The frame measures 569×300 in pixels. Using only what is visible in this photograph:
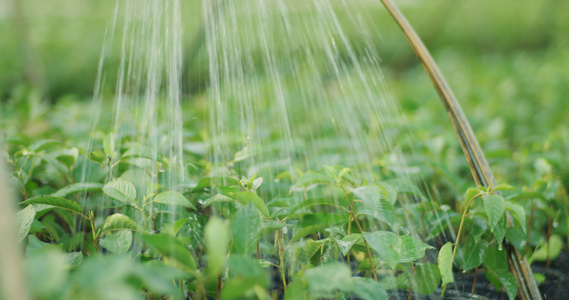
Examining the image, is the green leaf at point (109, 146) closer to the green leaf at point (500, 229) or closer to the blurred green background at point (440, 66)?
the blurred green background at point (440, 66)

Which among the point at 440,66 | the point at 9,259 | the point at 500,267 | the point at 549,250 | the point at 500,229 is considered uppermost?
the point at 9,259

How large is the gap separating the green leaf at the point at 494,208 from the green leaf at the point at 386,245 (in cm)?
22

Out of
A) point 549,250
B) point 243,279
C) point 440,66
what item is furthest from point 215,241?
point 440,66

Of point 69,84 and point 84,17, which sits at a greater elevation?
point 84,17

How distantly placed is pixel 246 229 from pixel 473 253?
527 mm

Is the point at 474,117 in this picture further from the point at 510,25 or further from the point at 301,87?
the point at 510,25

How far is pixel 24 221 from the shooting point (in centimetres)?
66

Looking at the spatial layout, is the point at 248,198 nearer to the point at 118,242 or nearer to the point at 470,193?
the point at 118,242

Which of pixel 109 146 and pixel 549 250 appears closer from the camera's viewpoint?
pixel 109 146

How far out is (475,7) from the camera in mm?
6719

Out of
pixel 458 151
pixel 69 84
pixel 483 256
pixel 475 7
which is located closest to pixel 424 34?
pixel 475 7

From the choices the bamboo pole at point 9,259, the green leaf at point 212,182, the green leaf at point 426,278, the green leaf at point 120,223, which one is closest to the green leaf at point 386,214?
the green leaf at point 426,278

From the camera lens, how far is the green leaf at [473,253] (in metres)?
0.84

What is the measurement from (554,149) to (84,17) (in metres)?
5.81
